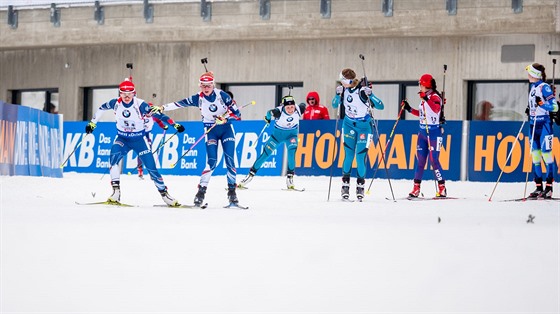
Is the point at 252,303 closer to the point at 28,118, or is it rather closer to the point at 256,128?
the point at 28,118

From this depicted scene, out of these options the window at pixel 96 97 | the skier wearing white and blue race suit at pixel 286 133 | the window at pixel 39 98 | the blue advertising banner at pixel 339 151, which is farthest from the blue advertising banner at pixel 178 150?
the window at pixel 39 98

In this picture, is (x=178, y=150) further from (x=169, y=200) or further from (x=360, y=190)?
(x=169, y=200)

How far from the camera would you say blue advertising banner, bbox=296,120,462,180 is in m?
25.7

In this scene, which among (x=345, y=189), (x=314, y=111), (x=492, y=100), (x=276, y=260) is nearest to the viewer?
(x=276, y=260)

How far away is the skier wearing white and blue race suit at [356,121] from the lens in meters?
18.9

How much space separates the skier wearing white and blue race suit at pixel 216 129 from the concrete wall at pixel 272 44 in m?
15.1

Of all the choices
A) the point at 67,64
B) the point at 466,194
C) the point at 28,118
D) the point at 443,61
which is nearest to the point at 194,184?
the point at 28,118

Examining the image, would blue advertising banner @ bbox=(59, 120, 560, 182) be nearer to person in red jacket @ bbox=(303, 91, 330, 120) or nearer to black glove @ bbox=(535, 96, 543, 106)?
person in red jacket @ bbox=(303, 91, 330, 120)

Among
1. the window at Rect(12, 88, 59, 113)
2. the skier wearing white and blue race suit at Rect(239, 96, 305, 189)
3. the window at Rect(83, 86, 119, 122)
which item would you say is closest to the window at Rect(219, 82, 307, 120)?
the window at Rect(83, 86, 119, 122)

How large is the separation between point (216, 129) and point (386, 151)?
1019 centimetres

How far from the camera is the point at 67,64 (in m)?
39.1

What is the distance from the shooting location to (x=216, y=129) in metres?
17.2

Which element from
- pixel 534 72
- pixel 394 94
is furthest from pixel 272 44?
pixel 534 72

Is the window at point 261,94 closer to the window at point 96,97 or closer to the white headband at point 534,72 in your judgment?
the window at point 96,97
